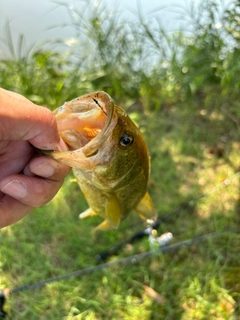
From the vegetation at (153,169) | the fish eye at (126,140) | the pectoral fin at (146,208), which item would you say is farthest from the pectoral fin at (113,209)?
the vegetation at (153,169)

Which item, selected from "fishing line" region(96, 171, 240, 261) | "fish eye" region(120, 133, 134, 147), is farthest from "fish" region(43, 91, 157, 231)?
"fishing line" region(96, 171, 240, 261)

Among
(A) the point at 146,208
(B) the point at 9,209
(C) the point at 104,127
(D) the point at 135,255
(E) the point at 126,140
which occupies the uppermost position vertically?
(C) the point at 104,127

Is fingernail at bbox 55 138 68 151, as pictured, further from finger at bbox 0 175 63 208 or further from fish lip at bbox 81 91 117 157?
finger at bbox 0 175 63 208

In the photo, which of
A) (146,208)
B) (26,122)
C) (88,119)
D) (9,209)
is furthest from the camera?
(146,208)

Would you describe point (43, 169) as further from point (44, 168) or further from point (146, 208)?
point (146, 208)

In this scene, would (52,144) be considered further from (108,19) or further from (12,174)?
(108,19)

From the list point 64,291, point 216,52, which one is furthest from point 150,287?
point 216,52

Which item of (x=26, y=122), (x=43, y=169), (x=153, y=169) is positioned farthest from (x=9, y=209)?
(x=153, y=169)

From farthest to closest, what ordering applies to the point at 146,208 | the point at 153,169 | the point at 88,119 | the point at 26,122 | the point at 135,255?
the point at 153,169, the point at 135,255, the point at 146,208, the point at 88,119, the point at 26,122
